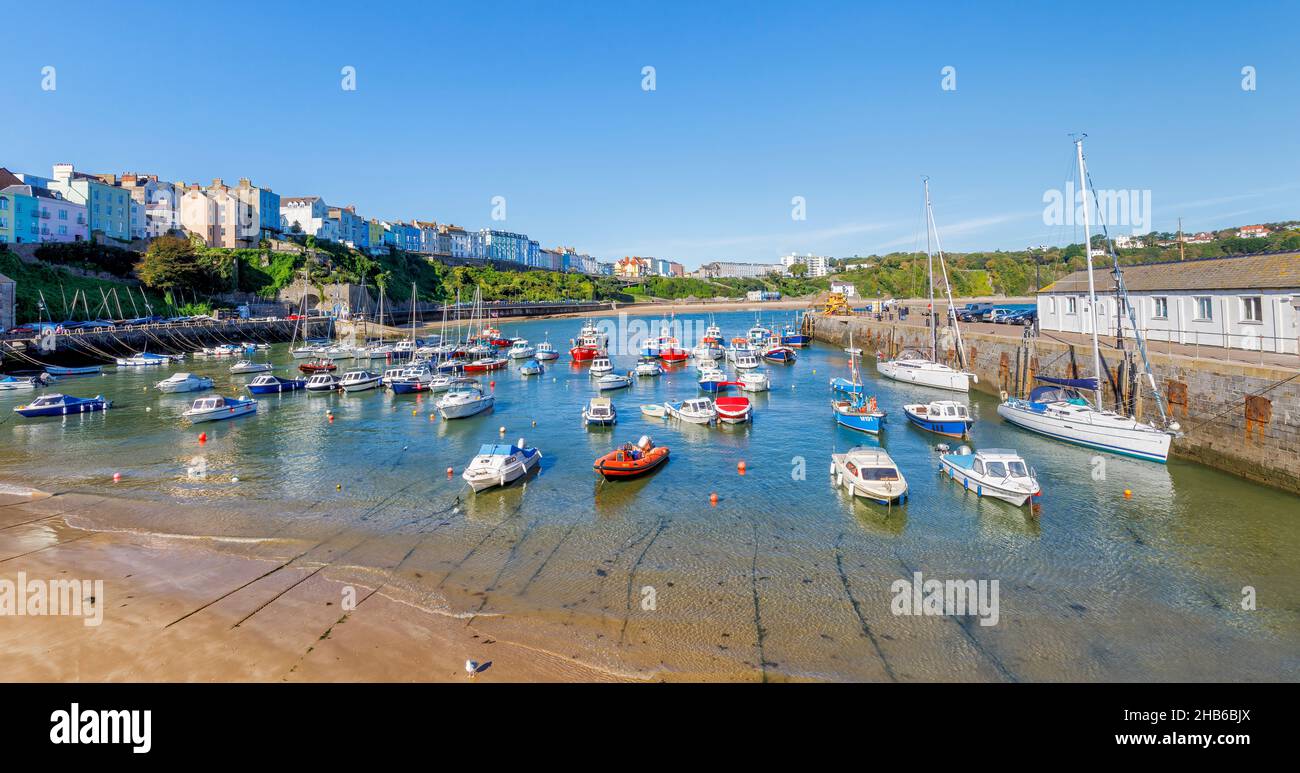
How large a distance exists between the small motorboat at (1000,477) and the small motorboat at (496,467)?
16383 mm

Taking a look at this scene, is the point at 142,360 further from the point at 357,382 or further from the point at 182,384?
the point at 357,382

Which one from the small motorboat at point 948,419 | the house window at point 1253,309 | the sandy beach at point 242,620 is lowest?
the sandy beach at point 242,620

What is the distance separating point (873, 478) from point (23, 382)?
63.0 metres

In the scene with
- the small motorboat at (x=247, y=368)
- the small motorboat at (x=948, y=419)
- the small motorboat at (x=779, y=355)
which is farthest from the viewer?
the small motorboat at (x=779, y=355)

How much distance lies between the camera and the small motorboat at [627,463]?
23734mm

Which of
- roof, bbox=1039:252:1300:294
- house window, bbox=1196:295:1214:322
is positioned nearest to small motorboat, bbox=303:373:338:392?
roof, bbox=1039:252:1300:294

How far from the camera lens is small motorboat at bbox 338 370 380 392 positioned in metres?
47.8

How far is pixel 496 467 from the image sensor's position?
2266 centimetres

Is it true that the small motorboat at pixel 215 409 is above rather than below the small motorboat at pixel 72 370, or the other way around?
below

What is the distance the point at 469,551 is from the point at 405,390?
3257 centimetres

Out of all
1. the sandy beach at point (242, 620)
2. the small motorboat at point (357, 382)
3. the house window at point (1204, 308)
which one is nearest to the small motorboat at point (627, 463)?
the sandy beach at point (242, 620)

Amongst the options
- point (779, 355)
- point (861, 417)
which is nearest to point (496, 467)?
point (861, 417)

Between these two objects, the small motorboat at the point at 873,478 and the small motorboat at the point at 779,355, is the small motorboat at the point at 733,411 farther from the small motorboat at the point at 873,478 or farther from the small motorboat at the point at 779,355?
the small motorboat at the point at 779,355

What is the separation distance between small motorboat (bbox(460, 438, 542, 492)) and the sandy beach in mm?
4631
